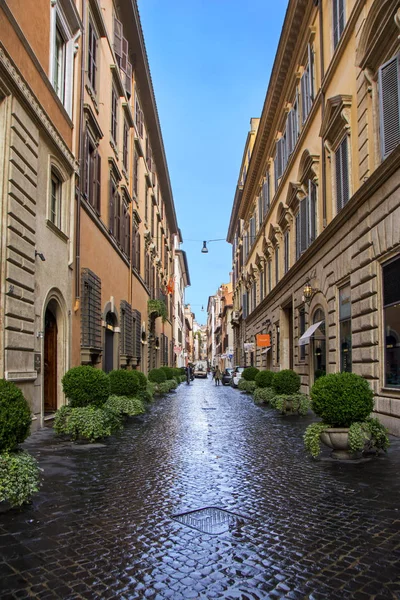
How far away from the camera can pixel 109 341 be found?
68.3 ft

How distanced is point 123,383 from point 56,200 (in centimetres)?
502

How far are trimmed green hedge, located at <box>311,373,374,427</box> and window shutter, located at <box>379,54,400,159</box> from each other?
5.28m

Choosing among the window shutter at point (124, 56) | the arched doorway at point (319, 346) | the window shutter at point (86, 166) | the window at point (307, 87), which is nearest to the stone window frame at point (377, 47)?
the window at point (307, 87)

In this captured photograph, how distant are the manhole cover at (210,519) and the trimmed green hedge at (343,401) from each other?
3.05 metres

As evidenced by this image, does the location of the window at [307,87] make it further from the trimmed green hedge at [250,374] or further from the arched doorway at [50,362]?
the trimmed green hedge at [250,374]

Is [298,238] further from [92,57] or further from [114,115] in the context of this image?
[92,57]

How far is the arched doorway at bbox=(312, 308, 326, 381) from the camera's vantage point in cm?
1717

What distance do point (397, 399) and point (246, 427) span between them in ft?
11.7

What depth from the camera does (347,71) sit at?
13.8m

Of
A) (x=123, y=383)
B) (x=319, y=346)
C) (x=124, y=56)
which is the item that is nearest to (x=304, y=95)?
(x=124, y=56)

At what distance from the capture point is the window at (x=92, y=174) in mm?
15891

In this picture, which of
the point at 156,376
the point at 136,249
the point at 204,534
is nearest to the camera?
the point at 204,534

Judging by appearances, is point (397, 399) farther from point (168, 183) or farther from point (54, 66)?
point (168, 183)

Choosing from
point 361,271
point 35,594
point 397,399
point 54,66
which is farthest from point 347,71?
point 35,594
